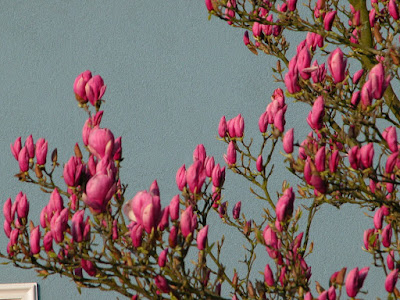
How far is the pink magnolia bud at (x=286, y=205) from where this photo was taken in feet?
3.90

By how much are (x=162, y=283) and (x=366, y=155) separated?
46 cm

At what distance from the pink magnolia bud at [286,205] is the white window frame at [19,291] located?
2.10 metres

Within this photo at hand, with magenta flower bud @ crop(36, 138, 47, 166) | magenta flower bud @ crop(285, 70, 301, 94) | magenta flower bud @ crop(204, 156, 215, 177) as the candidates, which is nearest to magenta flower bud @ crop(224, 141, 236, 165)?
magenta flower bud @ crop(204, 156, 215, 177)

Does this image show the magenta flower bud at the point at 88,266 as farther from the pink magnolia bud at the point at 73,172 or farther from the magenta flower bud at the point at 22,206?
the magenta flower bud at the point at 22,206

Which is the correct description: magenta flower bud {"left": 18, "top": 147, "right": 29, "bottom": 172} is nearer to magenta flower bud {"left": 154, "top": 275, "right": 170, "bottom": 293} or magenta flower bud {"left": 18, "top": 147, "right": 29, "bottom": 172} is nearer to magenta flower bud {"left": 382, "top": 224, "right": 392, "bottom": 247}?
magenta flower bud {"left": 154, "top": 275, "right": 170, "bottom": 293}

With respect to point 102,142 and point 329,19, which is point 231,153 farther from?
point 102,142

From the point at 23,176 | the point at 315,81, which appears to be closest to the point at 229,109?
the point at 315,81

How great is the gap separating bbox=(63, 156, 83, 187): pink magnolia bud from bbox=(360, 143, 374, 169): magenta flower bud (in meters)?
0.55

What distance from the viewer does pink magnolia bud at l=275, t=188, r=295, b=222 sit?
1.19m

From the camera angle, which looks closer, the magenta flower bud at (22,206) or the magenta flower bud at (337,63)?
the magenta flower bud at (337,63)

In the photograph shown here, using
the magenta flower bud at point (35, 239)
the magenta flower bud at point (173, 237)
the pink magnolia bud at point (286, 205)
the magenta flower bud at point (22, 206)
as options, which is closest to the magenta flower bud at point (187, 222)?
the magenta flower bud at point (173, 237)

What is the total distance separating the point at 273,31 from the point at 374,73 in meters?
0.87

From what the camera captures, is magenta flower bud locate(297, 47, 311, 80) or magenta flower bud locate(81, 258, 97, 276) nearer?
magenta flower bud locate(81, 258, 97, 276)

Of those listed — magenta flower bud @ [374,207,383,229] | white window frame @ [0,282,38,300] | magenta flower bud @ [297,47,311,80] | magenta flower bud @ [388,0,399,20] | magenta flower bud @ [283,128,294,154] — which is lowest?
magenta flower bud @ [374,207,383,229]
